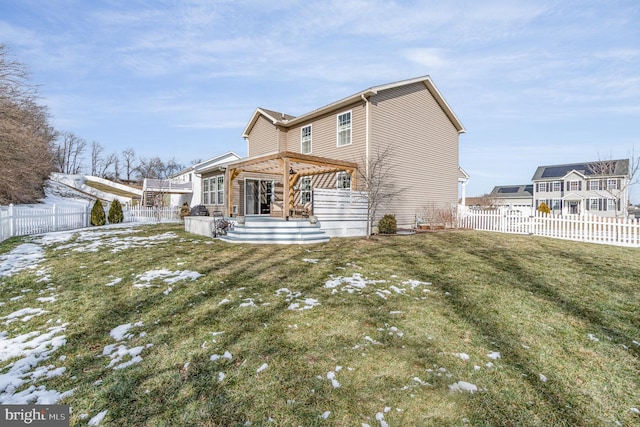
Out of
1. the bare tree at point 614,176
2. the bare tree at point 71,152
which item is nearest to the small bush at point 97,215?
the bare tree at point 614,176

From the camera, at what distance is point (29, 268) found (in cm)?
673

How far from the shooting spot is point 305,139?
53.0ft

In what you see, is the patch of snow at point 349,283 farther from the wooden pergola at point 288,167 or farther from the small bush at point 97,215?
the small bush at point 97,215

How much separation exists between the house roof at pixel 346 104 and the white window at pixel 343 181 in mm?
3155

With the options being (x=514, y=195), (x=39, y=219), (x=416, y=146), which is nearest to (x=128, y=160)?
(x=39, y=219)

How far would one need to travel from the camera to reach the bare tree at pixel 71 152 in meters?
61.0

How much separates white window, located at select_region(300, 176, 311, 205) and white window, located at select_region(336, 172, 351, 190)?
2.20 metres

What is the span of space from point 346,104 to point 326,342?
12024 millimetres

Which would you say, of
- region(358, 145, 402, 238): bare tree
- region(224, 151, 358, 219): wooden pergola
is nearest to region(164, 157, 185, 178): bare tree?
region(224, 151, 358, 219): wooden pergola

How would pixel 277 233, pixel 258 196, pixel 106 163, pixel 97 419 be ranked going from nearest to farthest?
pixel 97 419 → pixel 277 233 → pixel 258 196 → pixel 106 163

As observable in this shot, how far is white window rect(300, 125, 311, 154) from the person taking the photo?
52.3ft

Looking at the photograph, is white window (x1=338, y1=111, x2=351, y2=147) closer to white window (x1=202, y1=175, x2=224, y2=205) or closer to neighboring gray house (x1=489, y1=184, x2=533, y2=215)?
white window (x1=202, y1=175, x2=224, y2=205)

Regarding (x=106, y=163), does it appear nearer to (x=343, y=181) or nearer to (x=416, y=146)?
(x=343, y=181)

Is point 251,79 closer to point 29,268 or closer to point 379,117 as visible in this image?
point 379,117
